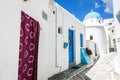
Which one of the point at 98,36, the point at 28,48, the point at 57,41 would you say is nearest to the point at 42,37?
the point at 28,48

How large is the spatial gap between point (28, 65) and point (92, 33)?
20156 millimetres

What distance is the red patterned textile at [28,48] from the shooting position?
332cm

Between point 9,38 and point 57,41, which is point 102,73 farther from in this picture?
point 9,38

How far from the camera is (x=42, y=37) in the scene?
4703mm

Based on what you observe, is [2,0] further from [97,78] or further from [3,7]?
[97,78]

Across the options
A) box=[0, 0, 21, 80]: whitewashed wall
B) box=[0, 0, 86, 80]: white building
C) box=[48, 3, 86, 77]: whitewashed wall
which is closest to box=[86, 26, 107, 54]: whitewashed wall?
→ box=[0, 0, 86, 80]: white building

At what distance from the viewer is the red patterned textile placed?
332cm

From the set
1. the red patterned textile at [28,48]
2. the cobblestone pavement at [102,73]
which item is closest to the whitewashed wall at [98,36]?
the cobblestone pavement at [102,73]

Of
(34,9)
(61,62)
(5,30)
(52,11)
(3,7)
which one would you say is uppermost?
(52,11)

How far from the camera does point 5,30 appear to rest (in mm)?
2088

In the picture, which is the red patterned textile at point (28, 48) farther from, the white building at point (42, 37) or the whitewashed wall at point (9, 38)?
the whitewashed wall at point (9, 38)

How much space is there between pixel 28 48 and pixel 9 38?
1500 mm

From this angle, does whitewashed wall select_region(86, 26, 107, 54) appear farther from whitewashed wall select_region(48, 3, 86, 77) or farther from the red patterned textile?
the red patterned textile

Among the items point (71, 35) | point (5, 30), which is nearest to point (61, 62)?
point (71, 35)
